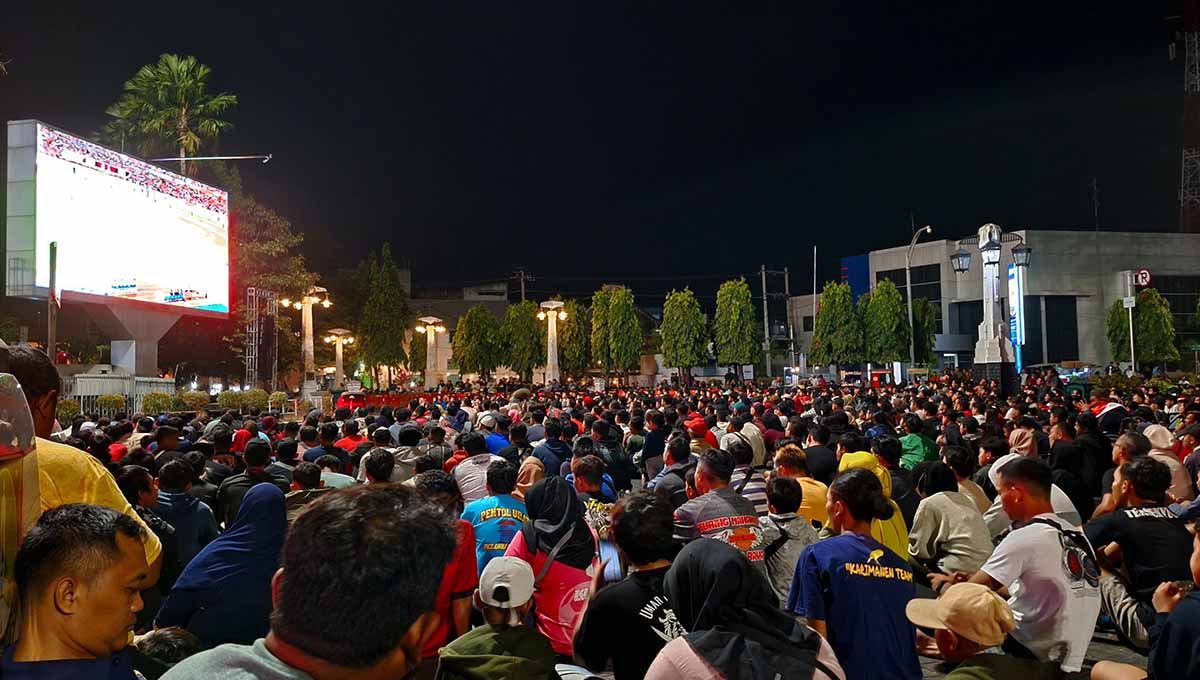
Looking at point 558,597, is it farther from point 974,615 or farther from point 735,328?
point 735,328

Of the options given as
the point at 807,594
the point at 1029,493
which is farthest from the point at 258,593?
the point at 1029,493

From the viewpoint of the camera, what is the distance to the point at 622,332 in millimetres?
55125

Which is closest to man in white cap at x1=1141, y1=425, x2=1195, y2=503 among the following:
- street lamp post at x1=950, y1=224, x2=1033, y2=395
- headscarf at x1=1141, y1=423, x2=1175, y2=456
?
headscarf at x1=1141, y1=423, x2=1175, y2=456

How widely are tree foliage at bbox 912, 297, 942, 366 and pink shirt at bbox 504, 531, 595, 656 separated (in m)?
53.3

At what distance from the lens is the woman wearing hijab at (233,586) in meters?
3.88

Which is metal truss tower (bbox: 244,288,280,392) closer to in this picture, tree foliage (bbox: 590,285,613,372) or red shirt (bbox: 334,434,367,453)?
tree foliage (bbox: 590,285,613,372)

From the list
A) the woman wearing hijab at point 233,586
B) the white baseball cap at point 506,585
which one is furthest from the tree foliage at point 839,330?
the white baseball cap at point 506,585

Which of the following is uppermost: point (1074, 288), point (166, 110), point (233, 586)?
point (166, 110)

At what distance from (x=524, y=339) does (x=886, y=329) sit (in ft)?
77.7

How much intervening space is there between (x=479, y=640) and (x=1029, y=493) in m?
2.99

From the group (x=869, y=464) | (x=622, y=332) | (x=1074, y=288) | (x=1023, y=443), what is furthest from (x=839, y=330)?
(x=869, y=464)

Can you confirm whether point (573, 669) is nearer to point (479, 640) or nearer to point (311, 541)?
point (479, 640)

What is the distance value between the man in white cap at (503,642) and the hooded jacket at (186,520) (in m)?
3.23

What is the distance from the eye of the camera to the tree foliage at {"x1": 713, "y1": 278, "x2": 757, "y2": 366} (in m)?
52.5
